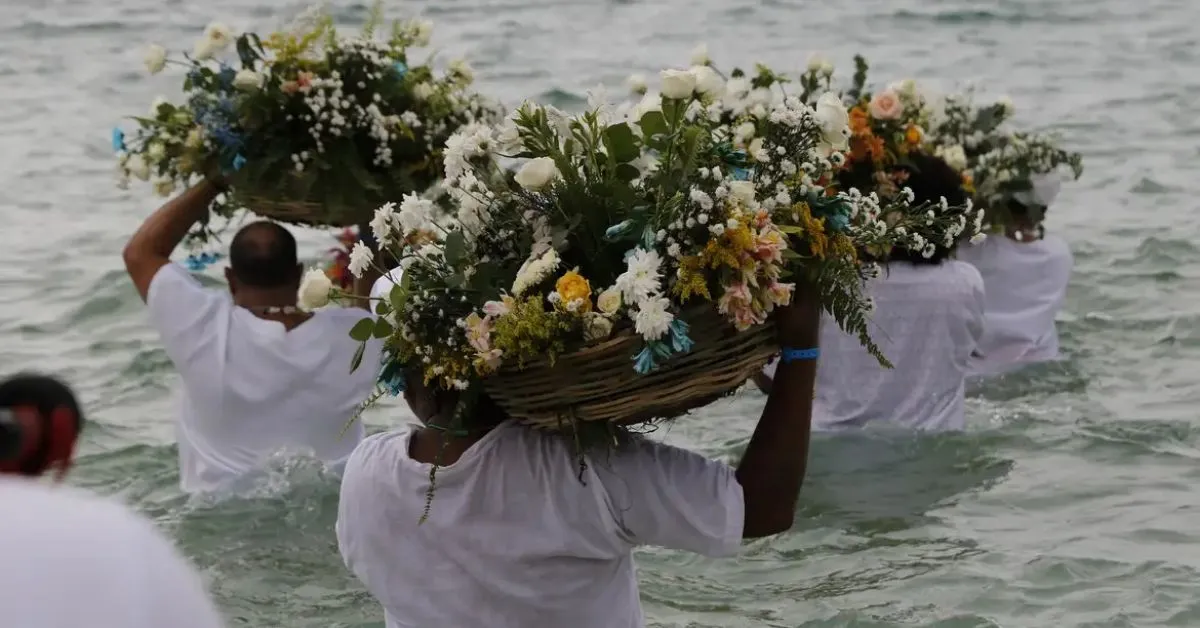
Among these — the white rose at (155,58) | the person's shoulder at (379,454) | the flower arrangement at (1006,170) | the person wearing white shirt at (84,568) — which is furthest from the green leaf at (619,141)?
the flower arrangement at (1006,170)

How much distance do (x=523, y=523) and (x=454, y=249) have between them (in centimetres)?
56

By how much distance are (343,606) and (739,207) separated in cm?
294

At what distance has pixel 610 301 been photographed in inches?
127

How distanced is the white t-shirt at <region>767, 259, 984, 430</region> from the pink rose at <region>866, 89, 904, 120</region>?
0.66 metres

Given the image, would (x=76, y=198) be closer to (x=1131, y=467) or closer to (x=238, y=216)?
(x=238, y=216)

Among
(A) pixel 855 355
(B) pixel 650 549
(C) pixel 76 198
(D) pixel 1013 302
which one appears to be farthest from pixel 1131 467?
(C) pixel 76 198

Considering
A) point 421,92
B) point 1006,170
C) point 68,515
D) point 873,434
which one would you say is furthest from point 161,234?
point 1006,170

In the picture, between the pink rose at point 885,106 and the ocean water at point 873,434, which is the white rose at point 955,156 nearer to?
the pink rose at point 885,106

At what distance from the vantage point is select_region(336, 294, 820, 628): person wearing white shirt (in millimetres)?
3439

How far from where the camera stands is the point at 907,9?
758 inches

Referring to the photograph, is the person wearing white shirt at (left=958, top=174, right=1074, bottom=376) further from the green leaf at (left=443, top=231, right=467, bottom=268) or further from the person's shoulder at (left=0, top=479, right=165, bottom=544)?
the person's shoulder at (left=0, top=479, right=165, bottom=544)

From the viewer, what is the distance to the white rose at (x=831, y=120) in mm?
3455

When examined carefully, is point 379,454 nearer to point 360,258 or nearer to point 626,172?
point 360,258

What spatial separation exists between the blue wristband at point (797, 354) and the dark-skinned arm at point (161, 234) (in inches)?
108
